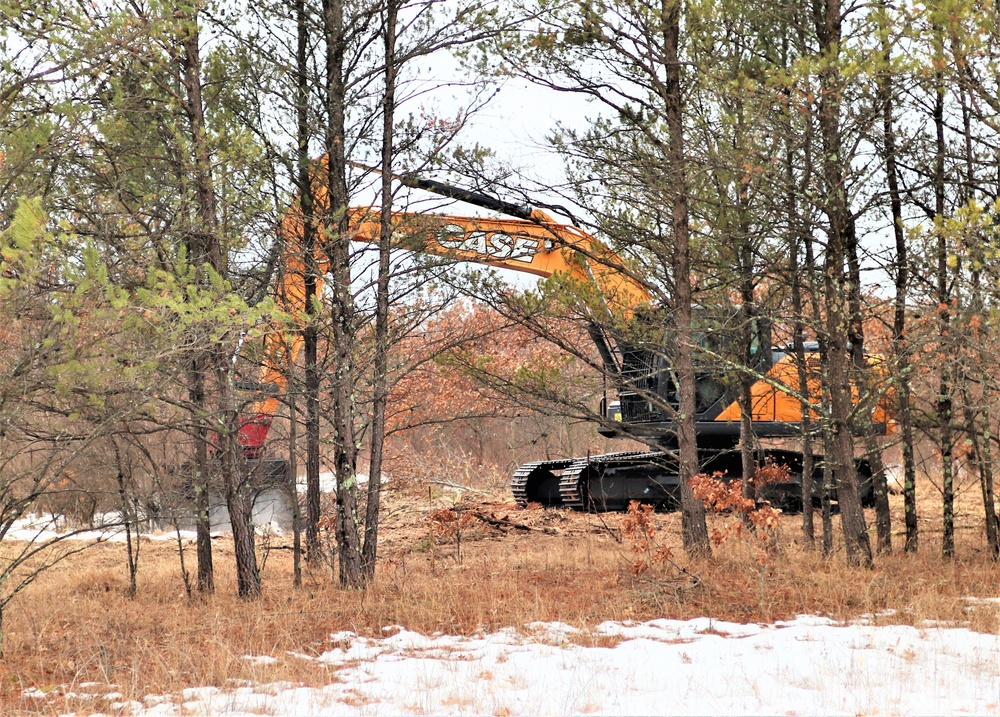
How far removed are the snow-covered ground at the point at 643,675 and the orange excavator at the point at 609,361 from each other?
243cm

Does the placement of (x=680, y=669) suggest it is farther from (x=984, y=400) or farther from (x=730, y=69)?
(x=730, y=69)

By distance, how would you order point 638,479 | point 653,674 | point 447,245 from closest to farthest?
1. point 653,674
2. point 447,245
3. point 638,479

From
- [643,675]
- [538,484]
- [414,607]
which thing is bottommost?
[643,675]

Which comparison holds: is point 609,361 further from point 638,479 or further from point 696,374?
point 638,479

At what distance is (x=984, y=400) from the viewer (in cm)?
854

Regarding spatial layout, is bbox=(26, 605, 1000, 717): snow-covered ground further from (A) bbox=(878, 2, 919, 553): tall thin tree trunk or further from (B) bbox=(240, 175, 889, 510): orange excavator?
(A) bbox=(878, 2, 919, 553): tall thin tree trunk

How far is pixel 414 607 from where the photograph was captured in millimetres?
8109

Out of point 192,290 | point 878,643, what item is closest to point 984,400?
point 878,643

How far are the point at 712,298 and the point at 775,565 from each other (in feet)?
10.4

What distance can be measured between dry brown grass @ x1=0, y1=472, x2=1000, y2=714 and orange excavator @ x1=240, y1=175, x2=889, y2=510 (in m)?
1.52

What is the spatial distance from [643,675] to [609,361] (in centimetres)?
517

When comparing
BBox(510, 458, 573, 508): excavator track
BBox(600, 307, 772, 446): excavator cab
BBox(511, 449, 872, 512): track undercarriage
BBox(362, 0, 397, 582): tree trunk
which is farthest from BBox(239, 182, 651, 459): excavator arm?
BBox(510, 458, 573, 508): excavator track

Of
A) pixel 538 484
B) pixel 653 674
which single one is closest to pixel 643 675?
pixel 653 674

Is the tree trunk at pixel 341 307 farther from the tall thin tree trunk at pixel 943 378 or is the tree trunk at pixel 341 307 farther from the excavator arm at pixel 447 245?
the tall thin tree trunk at pixel 943 378
